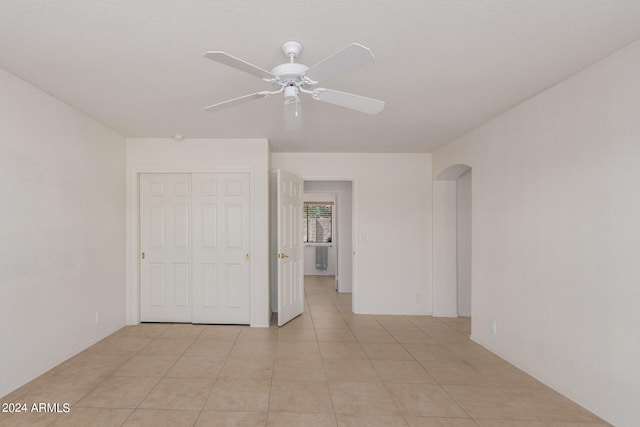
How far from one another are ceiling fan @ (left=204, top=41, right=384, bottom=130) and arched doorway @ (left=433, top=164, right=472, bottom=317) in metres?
3.28

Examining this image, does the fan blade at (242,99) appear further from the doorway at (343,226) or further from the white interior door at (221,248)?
the doorway at (343,226)

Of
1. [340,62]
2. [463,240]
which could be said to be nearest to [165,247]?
[340,62]

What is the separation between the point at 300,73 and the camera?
1.83m

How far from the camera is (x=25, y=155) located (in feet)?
8.71

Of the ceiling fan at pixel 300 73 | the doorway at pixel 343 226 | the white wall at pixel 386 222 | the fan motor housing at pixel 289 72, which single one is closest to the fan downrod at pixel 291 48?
the ceiling fan at pixel 300 73

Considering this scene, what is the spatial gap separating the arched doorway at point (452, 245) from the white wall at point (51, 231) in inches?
171

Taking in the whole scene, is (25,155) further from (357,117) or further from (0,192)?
(357,117)

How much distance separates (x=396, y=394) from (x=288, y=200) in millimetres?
2714

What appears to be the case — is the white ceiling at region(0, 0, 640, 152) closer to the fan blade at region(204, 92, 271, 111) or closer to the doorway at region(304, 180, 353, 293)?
the fan blade at region(204, 92, 271, 111)

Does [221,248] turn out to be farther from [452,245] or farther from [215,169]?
[452,245]

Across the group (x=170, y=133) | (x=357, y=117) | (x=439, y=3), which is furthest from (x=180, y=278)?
(x=439, y=3)

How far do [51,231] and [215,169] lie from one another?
1860 millimetres

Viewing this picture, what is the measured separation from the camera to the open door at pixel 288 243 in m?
4.25

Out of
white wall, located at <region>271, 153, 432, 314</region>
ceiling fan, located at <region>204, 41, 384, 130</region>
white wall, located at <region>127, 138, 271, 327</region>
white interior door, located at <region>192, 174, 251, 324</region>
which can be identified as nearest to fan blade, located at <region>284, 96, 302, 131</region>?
ceiling fan, located at <region>204, 41, 384, 130</region>
